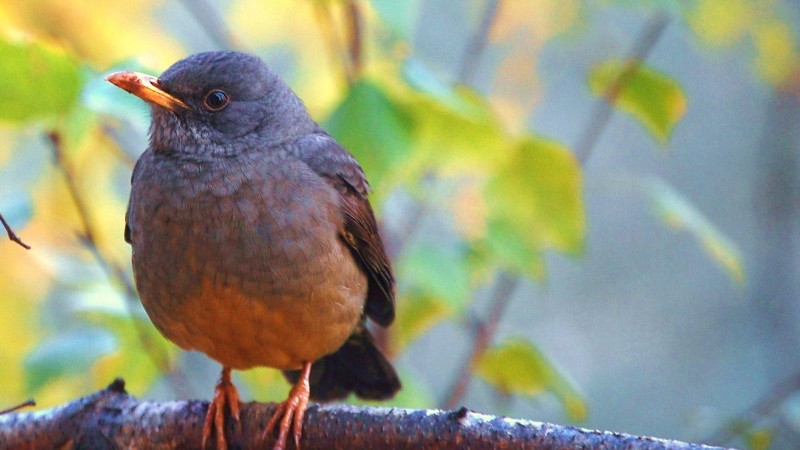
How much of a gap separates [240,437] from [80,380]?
2435 millimetres

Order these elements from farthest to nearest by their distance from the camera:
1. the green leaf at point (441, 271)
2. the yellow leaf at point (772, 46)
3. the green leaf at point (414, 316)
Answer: the yellow leaf at point (772, 46)
the green leaf at point (414, 316)
the green leaf at point (441, 271)

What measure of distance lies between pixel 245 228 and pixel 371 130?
54 centimetres

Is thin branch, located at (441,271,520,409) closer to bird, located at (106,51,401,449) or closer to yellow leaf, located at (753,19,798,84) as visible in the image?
bird, located at (106,51,401,449)

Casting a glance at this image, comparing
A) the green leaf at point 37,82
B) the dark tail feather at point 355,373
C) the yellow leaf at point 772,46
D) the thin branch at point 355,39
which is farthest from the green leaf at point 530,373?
the yellow leaf at point 772,46

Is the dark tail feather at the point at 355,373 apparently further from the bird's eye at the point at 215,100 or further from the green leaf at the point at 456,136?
the bird's eye at the point at 215,100

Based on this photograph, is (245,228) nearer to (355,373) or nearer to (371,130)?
(371,130)

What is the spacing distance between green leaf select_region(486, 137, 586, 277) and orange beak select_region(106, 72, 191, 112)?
1175 millimetres

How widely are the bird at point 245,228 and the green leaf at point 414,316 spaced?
528 mm

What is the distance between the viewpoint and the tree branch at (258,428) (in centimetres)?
235

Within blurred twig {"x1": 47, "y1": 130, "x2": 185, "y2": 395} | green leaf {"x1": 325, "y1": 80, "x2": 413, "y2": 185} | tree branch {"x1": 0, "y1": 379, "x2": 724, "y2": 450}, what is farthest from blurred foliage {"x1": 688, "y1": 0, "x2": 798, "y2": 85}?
blurred twig {"x1": 47, "y1": 130, "x2": 185, "y2": 395}

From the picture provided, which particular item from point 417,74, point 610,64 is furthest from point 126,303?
point 610,64

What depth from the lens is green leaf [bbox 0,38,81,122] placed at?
2727 mm

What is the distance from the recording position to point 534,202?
342 centimetres

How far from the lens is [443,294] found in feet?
10.9
